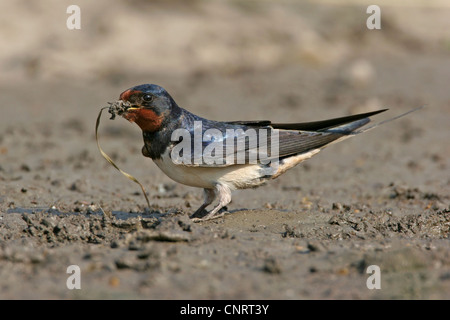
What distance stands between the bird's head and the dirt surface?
762mm

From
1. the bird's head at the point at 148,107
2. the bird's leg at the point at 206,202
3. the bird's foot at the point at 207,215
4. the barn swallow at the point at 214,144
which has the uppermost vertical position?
the bird's head at the point at 148,107

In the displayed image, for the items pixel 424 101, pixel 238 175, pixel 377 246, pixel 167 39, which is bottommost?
pixel 377 246

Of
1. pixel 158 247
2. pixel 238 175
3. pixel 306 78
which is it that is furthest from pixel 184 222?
pixel 306 78

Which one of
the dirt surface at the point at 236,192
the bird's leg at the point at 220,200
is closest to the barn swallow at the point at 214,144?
the bird's leg at the point at 220,200

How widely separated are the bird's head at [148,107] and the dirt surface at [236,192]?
0.76 meters

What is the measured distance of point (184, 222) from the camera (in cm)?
500

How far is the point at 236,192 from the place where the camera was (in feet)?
24.6

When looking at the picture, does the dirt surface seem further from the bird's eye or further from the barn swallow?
the bird's eye

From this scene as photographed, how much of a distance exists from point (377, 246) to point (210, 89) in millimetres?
8731

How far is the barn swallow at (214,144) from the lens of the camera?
5543 millimetres

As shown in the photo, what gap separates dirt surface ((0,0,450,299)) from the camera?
424 centimetres

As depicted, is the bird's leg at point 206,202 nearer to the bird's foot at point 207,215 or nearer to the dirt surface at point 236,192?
the bird's foot at point 207,215
